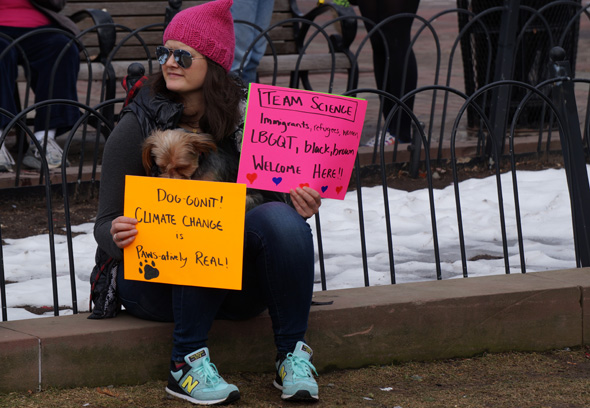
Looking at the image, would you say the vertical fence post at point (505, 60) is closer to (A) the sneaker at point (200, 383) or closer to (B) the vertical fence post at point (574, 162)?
(B) the vertical fence post at point (574, 162)

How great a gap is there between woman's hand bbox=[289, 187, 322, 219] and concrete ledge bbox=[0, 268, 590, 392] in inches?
15.3

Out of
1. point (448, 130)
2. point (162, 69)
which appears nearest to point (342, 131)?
point (162, 69)

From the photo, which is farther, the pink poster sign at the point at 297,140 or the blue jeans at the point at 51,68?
the blue jeans at the point at 51,68

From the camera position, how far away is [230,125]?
10.3 feet

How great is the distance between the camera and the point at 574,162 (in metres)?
3.95

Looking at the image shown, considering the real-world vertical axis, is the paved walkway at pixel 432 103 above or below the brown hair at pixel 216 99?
below

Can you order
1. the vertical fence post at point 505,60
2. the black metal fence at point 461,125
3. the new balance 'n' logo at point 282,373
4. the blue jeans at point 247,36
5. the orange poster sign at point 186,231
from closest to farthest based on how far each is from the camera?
the orange poster sign at point 186,231, the new balance 'n' logo at point 282,373, the black metal fence at point 461,125, the blue jeans at point 247,36, the vertical fence post at point 505,60

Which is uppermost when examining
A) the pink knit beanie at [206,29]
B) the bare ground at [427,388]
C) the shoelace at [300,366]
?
the pink knit beanie at [206,29]

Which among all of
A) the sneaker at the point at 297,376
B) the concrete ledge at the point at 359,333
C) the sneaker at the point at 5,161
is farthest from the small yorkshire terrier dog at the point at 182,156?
the sneaker at the point at 5,161

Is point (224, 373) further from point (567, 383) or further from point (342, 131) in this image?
point (567, 383)

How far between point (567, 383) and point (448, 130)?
15.5 ft

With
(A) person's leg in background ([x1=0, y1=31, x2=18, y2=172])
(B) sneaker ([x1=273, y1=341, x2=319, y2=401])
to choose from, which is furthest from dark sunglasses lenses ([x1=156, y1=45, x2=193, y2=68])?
(A) person's leg in background ([x1=0, y1=31, x2=18, y2=172])

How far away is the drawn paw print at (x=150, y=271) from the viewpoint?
9.50ft

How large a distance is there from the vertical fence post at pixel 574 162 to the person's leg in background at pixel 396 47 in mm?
2374
